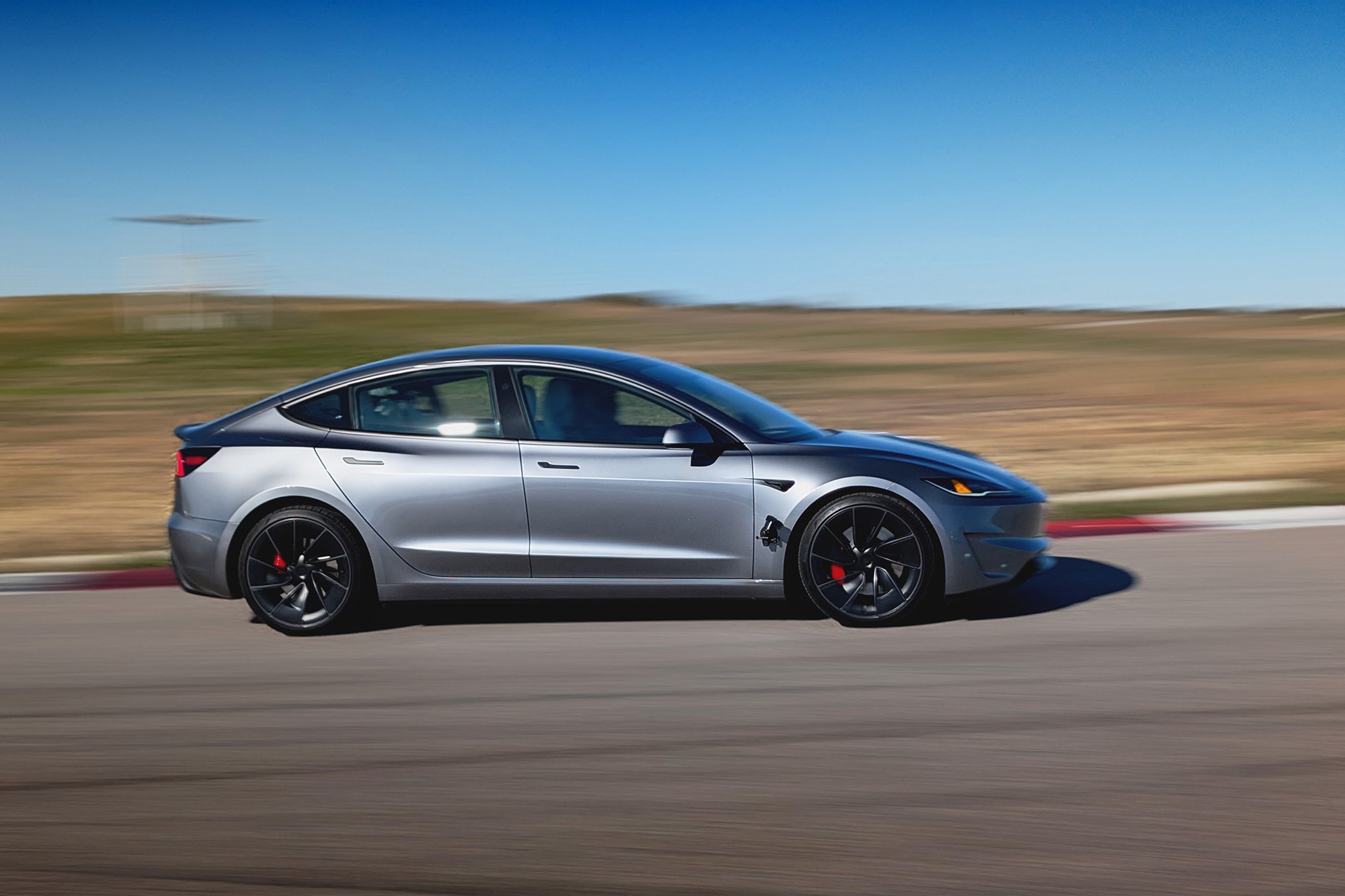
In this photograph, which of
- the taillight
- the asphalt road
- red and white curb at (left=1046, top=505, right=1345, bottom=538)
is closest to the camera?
the asphalt road

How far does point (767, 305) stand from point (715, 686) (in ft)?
226

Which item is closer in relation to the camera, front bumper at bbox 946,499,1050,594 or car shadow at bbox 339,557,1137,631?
front bumper at bbox 946,499,1050,594

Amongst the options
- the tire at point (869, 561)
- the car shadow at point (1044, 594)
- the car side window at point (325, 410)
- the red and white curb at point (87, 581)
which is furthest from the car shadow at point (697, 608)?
the red and white curb at point (87, 581)

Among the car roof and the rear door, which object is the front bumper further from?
the rear door

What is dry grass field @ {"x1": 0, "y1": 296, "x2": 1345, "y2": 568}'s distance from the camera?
14.4 metres

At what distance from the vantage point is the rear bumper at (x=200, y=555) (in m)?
7.15

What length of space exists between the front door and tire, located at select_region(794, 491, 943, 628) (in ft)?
1.11

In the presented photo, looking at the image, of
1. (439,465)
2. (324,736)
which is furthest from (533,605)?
(324,736)

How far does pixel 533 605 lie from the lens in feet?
25.7

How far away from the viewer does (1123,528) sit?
1006 cm

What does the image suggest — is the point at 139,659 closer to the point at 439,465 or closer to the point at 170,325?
→ the point at 439,465

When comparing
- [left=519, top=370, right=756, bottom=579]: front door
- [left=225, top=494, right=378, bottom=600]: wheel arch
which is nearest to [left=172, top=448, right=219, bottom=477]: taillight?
[left=225, top=494, right=378, bottom=600]: wheel arch

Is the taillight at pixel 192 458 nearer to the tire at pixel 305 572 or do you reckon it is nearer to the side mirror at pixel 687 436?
the tire at pixel 305 572

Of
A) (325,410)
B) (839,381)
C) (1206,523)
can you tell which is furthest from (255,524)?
(839,381)
